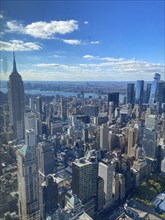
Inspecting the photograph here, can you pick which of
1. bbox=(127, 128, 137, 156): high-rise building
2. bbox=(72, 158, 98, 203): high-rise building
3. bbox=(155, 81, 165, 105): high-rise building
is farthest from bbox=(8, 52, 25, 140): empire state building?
bbox=(155, 81, 165, 105): high-rise building

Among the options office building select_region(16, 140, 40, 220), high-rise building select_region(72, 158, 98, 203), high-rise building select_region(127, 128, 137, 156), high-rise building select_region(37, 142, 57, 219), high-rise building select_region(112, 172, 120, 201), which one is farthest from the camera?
high-rise building select_region(127, 128, 137, 156)

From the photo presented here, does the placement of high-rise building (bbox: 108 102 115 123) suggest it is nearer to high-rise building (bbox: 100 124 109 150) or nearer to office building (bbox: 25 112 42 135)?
high-rise building (bbox: 100 124 109 150)

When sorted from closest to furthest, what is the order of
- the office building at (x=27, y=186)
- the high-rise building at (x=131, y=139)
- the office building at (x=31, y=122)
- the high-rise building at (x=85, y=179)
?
1. the office building at (x=27, y=186)
2. the high-rise building at (x=85, y=179)
3. the office building at (x=31, y=122)
4. the high-rise building at (x=131, y=139)

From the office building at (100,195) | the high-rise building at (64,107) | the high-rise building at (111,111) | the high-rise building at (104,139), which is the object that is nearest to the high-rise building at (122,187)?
the office building at (100,195)

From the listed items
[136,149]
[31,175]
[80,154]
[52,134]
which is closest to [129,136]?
[136,149]

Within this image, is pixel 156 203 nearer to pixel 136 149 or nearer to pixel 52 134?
pixel 136 149

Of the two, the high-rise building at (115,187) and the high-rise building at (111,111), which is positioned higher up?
the high-rise building at (111,111)

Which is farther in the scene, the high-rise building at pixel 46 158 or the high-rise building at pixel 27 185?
the high-rise building at pixel 46 158

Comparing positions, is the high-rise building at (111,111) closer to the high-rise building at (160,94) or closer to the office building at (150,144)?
the high-rise building at (160,94)
